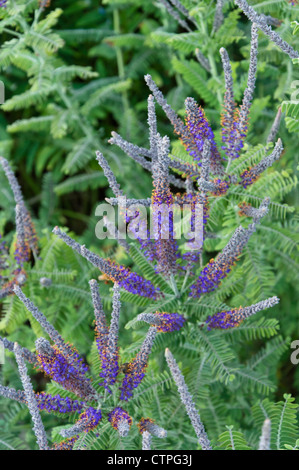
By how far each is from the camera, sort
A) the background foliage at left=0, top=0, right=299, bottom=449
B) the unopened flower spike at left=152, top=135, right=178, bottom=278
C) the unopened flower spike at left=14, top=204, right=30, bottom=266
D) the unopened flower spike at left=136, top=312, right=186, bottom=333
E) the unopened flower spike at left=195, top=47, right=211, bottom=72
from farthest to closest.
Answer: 1. the unopened flower spike at left=195, top=47, right=211, bottom=72
2. the unopened flower spike at left=14, top=204, right=30, bottom=266
3. the background foliage at left=0, top=0, right=299, bottom=449
4. the unopened flower spike at left=136, top=312, right=186, bottom=333
5. the unopened flower spike at left=152, top=135, right=178, bottom=278

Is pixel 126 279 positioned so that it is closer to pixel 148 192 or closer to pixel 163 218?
pixel 163 218

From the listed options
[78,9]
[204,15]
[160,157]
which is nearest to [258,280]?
[160,157]

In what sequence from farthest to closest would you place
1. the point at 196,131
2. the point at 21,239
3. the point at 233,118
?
the point at 21,239 < the point at 233,118 < the point at 196,131

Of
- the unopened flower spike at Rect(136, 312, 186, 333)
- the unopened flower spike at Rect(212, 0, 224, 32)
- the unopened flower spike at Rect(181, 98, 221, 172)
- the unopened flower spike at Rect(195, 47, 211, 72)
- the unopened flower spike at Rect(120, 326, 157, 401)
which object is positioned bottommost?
the unopened flower spike at Rect(120, 326, 157, 401)

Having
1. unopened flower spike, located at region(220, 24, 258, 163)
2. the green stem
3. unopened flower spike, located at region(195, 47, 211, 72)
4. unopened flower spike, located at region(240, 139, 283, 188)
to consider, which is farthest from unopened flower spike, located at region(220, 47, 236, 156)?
the green stem

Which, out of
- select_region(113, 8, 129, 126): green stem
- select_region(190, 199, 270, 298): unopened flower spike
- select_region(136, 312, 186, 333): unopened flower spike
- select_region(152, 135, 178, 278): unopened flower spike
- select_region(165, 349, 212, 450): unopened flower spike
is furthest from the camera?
select_region(113, 8, 129, 126): green stem

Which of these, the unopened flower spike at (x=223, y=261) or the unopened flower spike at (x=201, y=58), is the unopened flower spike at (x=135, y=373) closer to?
the unopened flower spike at (x=223, y=261)

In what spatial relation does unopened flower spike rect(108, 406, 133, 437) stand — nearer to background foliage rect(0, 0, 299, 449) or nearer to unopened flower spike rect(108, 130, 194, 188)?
background foliage rect(0, 0, 299, 449)

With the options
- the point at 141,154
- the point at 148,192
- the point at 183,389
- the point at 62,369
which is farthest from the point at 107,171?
the point at 148,192

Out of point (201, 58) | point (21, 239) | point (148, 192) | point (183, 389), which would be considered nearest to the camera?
point (183, 389)
